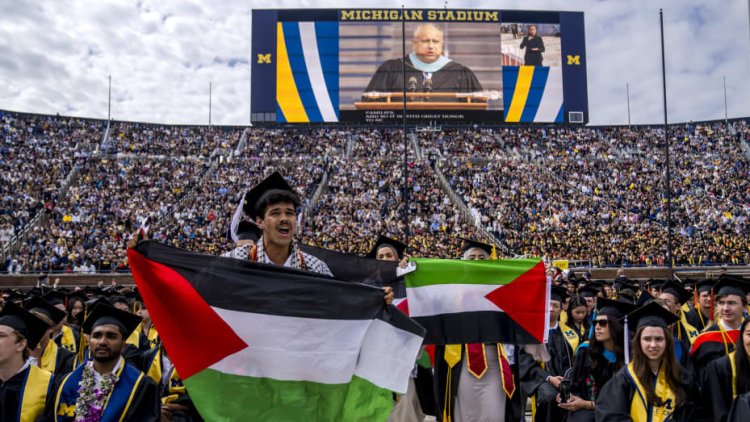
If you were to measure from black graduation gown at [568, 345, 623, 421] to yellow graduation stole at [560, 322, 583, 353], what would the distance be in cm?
111

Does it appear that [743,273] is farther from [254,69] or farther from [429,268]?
[254,69]

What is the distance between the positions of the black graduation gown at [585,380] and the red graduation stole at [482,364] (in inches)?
22.7

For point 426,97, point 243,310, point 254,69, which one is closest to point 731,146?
point 426,97

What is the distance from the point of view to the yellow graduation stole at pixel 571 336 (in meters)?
6.88

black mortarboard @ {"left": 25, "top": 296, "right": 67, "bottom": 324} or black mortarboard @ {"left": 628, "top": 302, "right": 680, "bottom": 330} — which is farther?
black mortarboard @ {"left": 25, "top": 296, "right": 67, "bottom": 324}

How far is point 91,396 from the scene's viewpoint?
14.0 ft

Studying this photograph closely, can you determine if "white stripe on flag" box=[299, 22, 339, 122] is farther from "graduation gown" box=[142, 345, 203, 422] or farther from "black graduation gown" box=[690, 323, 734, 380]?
"black graduation gown" box=[690, 323, 734, 380]

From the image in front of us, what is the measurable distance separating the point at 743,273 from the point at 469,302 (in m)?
22.8

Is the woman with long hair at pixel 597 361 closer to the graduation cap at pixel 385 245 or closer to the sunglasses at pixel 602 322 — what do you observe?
the sunglasses at pixel 602 322

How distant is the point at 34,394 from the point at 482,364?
378cm

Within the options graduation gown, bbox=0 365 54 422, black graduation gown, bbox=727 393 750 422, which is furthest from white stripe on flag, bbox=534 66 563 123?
graduation gown, bbox=0 365 54 422

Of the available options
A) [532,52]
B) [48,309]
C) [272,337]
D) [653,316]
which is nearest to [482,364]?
[653,316]

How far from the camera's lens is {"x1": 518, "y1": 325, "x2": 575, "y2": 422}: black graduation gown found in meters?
5.78

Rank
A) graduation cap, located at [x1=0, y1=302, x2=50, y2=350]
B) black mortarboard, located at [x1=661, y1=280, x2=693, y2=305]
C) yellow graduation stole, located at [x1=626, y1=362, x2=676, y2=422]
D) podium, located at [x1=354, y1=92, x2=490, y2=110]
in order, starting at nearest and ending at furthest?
yellow graduation stole, located at [x1=626, y1=362, x2=676, y2=422], graduation cap, located at [x1=0, y1=302, x2=50, y2=350], black mortarboard, located at [x1=661, y1=280, x2=693, y2=305], podium, located at [x1=354, y1=92, x2=490, y2=110]
